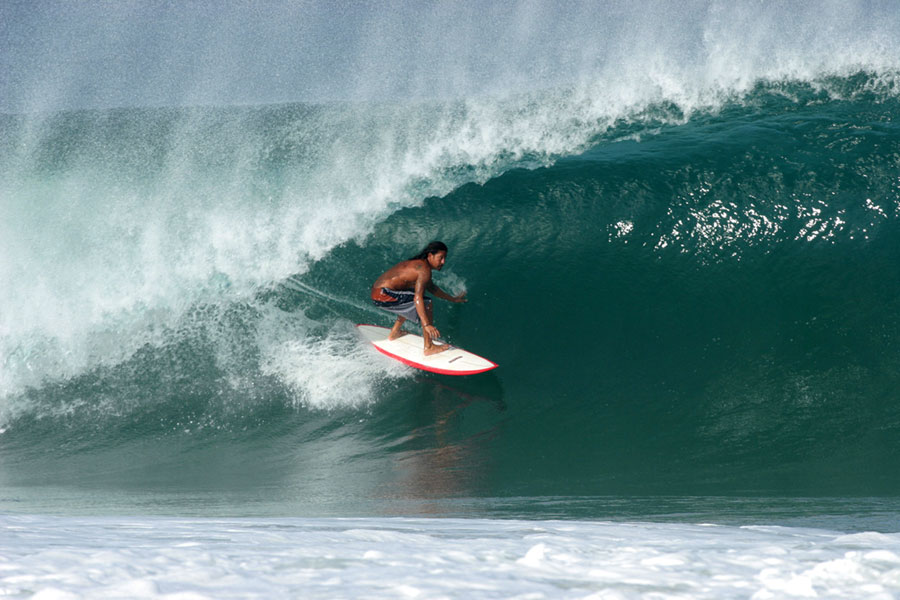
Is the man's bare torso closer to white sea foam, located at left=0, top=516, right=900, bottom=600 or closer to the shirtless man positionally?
the shirtless man

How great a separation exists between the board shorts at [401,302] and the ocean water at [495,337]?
1.70ft

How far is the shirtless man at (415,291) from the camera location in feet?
20.8

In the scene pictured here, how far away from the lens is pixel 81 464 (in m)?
5.76

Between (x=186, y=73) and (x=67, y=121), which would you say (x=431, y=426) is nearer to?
(x=186, y=73)

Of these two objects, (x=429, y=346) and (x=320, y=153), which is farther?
(x=320, y=153)

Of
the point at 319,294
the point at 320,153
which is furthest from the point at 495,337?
the point at 320,153

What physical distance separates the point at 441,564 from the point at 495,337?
185 inches

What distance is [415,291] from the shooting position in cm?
647

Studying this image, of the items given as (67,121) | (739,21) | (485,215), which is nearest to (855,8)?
(739,21)

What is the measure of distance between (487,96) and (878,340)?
692 centimetres

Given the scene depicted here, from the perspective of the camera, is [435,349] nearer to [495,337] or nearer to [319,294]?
[495,337]

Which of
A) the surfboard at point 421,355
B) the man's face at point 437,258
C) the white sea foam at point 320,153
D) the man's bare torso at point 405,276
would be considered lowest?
the surfboard at point 421,355

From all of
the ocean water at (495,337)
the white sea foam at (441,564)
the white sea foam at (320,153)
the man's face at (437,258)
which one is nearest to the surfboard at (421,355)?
the ocean water at (495,337)

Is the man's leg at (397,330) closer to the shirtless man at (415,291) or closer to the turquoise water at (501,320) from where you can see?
the shirtless man at (415,291)
